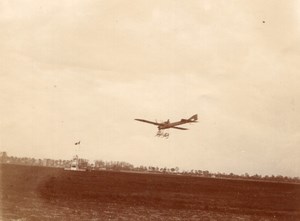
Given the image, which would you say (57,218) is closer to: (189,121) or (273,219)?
(189,121)

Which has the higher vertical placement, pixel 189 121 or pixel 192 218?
pixel 189 121

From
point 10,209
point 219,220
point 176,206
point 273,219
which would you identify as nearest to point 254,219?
point 273,219

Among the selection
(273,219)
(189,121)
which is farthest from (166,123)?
(273,219)

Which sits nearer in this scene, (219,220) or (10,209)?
(10,209)

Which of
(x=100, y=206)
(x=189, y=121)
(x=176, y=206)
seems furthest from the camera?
(x=176, y=206)

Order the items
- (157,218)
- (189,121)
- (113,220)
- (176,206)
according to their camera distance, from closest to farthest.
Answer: (189,121), (113,220), (157,218), (176,206)

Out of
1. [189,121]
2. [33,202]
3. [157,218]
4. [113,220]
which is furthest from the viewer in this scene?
[33,202]

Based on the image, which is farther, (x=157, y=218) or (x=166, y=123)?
(x=157, y=218)

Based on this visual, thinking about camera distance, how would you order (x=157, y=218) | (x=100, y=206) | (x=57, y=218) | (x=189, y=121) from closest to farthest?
1. (x=189, y=121)
2. (x=57, y=218)
3. (x=157, y=218)
4. (x=100, y=206)

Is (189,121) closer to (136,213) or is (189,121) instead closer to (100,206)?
(136,213)
